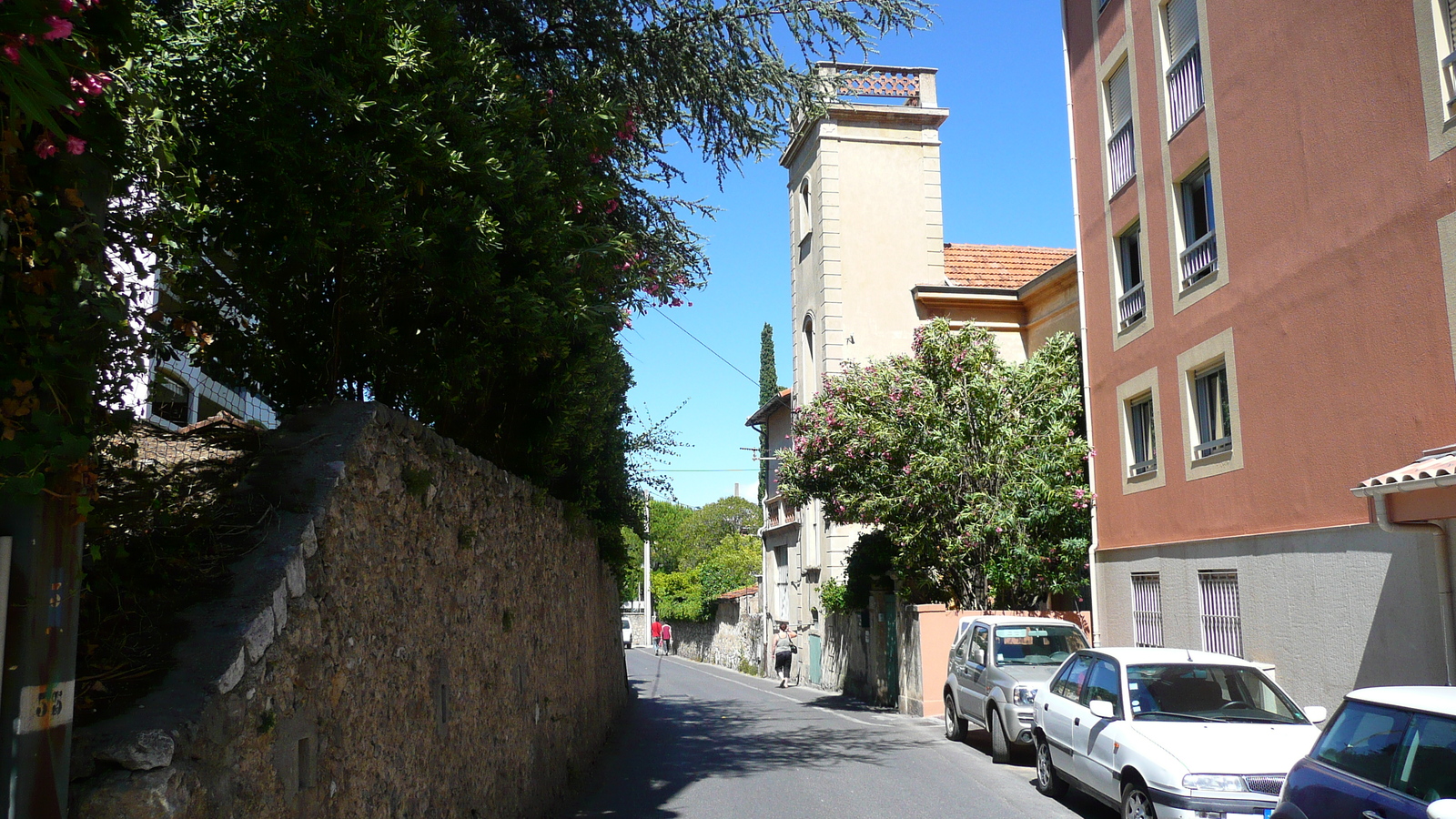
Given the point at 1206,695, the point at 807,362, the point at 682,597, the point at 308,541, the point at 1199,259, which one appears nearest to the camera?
the point at 308,541

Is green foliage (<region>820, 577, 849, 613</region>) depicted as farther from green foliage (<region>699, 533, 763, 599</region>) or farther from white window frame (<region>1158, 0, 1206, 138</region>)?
green foliage (<region>699, 533, 763, 599</region>)

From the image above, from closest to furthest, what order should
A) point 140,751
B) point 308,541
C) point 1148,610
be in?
1. point 140,751
2. point 308,541
3. point 1148,610

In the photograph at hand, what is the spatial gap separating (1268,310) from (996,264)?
607 inches

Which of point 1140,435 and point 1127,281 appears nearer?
point 1140,435

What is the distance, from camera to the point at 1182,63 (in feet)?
47.4

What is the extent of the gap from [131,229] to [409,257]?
2368 mm

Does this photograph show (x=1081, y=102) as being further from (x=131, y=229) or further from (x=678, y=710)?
(x=131, y=229)

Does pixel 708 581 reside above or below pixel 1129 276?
below

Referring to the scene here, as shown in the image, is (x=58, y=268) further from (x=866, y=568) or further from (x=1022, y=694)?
(x=866, y=568)

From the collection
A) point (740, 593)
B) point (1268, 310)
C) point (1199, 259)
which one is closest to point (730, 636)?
point (740, 593)

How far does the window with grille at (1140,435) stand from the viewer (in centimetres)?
1570

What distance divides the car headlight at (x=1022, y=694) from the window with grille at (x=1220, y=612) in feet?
7.65

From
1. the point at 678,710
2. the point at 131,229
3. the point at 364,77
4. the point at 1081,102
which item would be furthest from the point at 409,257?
the point at 678,710

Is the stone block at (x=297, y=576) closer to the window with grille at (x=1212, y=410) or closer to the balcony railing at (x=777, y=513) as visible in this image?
the window with grille at (x=1212, y=410)
